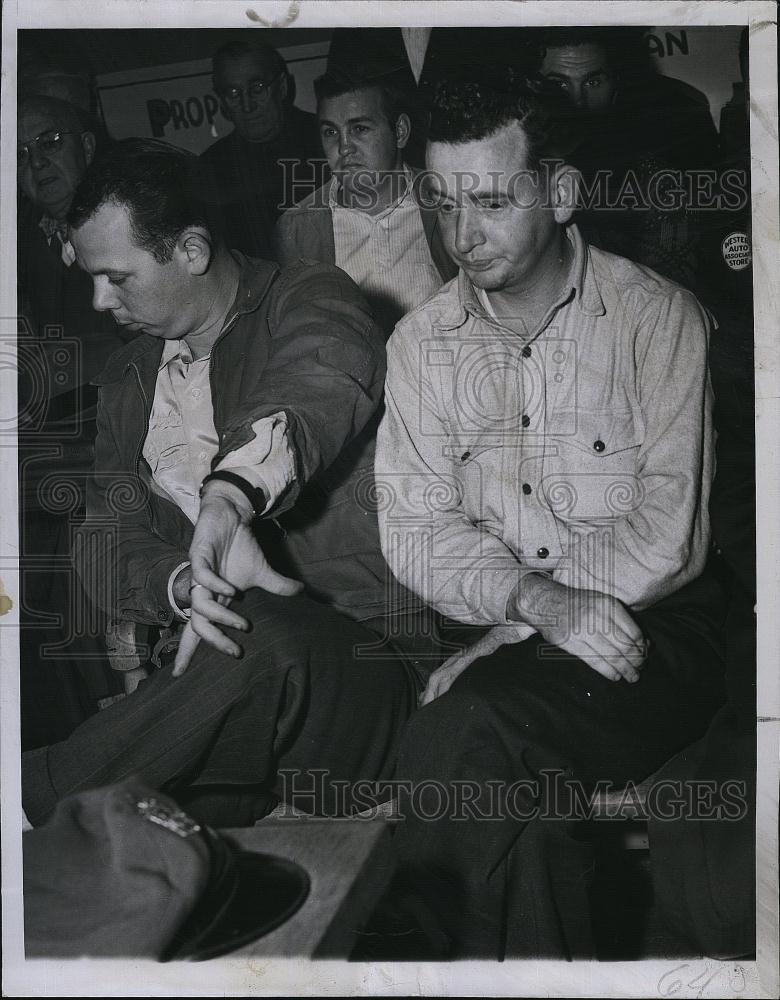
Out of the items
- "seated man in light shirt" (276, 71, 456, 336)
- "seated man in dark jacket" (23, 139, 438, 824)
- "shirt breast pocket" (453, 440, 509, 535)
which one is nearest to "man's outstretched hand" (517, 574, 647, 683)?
"shirt breast pocket" (453, 440, 509, 535)

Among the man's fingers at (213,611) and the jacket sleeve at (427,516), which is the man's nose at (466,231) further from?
the man's fingers at (213,611)

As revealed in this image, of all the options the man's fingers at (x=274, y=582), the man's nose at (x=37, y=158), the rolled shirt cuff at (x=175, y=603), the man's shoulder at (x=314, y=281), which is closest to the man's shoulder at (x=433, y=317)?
the man's shoulder at (x=314, y=281)

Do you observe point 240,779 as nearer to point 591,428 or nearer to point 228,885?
point 228,885

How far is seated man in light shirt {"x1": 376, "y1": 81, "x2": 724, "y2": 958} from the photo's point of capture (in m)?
2.38

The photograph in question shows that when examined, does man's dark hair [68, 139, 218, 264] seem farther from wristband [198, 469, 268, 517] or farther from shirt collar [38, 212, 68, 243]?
wristband [198, 469, 268, 517]

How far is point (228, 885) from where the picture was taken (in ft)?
7.76

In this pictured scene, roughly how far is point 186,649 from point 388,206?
127 centimetres

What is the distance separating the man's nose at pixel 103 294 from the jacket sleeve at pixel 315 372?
42 centimetres

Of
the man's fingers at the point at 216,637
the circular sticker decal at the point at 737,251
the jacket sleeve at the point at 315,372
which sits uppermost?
the circular sticker decal at the point at 737,251

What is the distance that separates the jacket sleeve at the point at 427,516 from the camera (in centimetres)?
241

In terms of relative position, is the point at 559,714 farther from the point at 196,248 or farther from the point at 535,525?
the point at 196,248

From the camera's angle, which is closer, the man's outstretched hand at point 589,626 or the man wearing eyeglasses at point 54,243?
the man's outstretched hand at point 589,626

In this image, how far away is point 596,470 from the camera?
2416 mm

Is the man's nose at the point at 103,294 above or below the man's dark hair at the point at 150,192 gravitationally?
below
